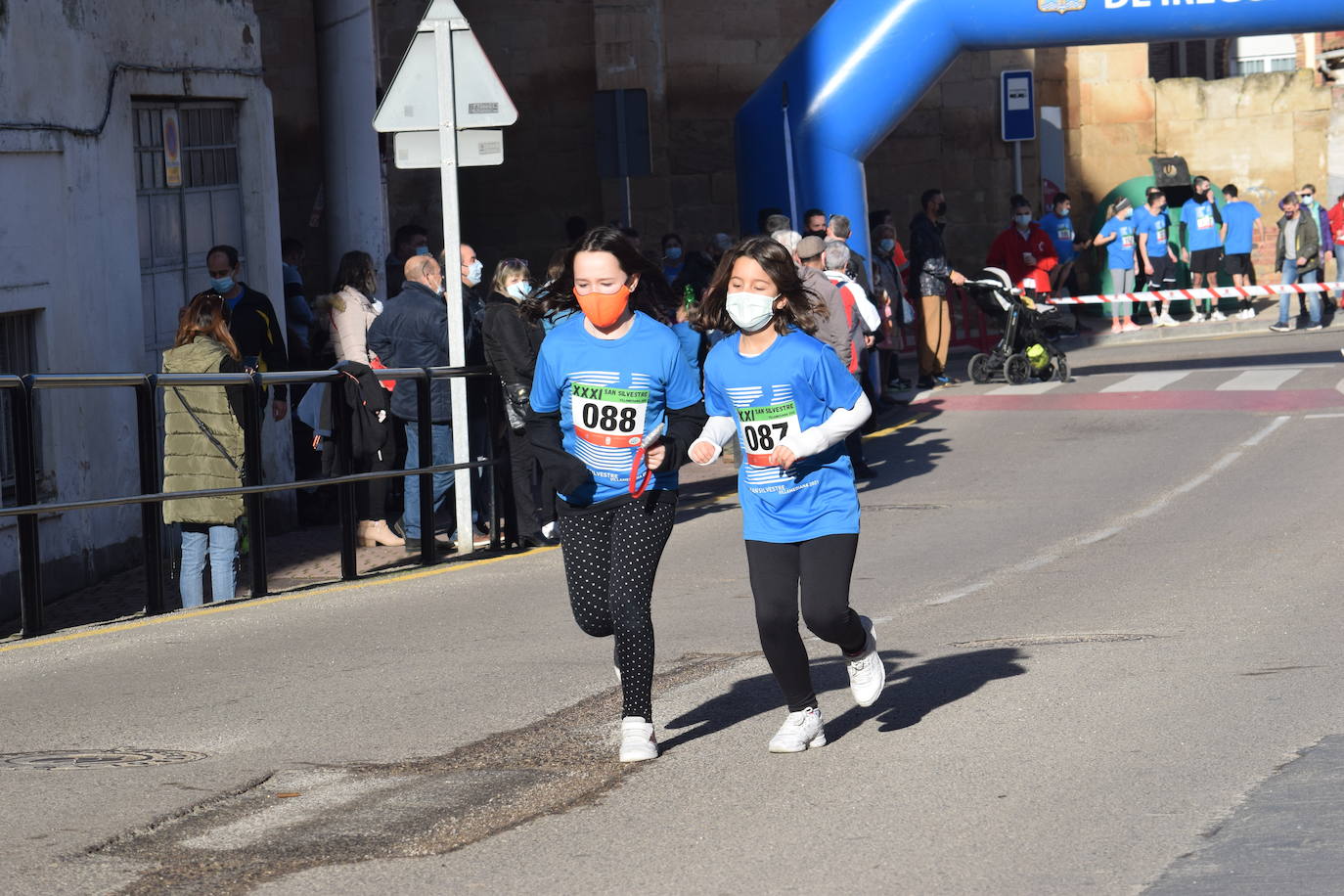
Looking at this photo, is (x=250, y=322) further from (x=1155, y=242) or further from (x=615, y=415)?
(x=1155, y=242)

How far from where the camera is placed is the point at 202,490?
34.9 feet

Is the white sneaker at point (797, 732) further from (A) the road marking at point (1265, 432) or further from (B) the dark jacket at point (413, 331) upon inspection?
(A) the road marking at point (1265, 432)

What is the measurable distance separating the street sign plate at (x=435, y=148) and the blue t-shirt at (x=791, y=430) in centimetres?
602

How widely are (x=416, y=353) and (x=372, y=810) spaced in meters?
6.79

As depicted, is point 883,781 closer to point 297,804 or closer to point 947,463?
point 297,804

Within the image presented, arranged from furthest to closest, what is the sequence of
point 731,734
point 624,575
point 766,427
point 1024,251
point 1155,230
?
point 1155,230, point 1024,251, point 731,734, point 624,575, point 766,427

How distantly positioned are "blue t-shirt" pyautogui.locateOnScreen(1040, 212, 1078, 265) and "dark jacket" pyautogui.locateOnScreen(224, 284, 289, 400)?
16.4 metres

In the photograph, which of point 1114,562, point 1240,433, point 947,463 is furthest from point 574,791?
point 1240,433

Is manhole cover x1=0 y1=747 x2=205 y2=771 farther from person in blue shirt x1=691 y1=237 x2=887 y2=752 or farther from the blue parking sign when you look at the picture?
the blue parking sign

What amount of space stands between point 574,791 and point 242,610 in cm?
454

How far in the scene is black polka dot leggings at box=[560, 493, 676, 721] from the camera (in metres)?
6.57

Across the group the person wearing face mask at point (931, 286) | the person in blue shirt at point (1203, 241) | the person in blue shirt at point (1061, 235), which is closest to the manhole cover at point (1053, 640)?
Result: the person wearing face mask at point (931, 286)

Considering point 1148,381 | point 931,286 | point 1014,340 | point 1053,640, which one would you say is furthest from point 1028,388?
point 1053,640

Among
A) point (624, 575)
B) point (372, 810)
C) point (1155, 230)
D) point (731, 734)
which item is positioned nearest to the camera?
point (372, 810)
